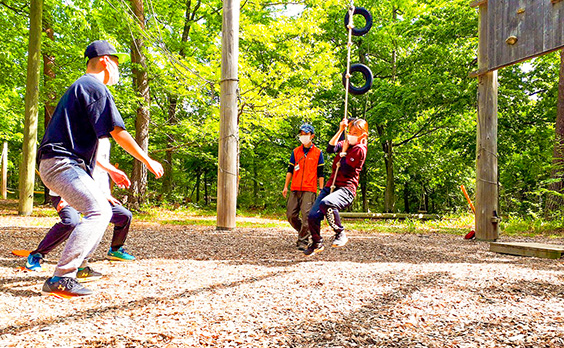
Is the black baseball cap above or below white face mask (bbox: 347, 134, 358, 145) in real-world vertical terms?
above

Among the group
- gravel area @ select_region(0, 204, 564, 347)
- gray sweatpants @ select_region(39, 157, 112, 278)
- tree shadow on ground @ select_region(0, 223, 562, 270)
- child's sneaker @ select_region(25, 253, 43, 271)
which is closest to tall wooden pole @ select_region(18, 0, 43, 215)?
tree shadow on ground @ select_region(0, 223, 562, 270)

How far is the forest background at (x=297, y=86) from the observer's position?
39.4 ft

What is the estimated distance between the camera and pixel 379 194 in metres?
25.9

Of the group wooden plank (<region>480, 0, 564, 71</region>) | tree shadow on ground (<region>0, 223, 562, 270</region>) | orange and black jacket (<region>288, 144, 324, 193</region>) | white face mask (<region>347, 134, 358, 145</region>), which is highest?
wooden plank (<region>480, 0, 564, 71</region>)

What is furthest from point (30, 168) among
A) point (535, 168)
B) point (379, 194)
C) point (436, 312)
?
point (379, 194)

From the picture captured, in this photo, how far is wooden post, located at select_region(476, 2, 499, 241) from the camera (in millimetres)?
6902

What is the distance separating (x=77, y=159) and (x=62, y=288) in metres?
0.92

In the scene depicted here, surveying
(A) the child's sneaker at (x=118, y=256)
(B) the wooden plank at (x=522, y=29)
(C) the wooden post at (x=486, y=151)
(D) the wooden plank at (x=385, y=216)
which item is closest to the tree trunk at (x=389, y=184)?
(D) the wooden plank at (x=385, y=216)

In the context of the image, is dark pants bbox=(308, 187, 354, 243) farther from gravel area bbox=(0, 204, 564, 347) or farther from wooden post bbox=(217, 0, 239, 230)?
wooden post bbox=(217, 0, 239, 230)

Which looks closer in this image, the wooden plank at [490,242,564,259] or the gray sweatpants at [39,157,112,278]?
the gray sweatpants at [39,157,112,278]

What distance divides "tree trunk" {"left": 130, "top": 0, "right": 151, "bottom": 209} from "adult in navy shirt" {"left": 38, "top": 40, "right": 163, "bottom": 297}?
9.12 m

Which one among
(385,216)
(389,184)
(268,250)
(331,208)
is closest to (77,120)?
(331,208)

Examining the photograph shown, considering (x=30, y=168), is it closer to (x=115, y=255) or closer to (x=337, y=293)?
(x=115, y=255)

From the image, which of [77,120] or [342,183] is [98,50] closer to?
[77,120]
